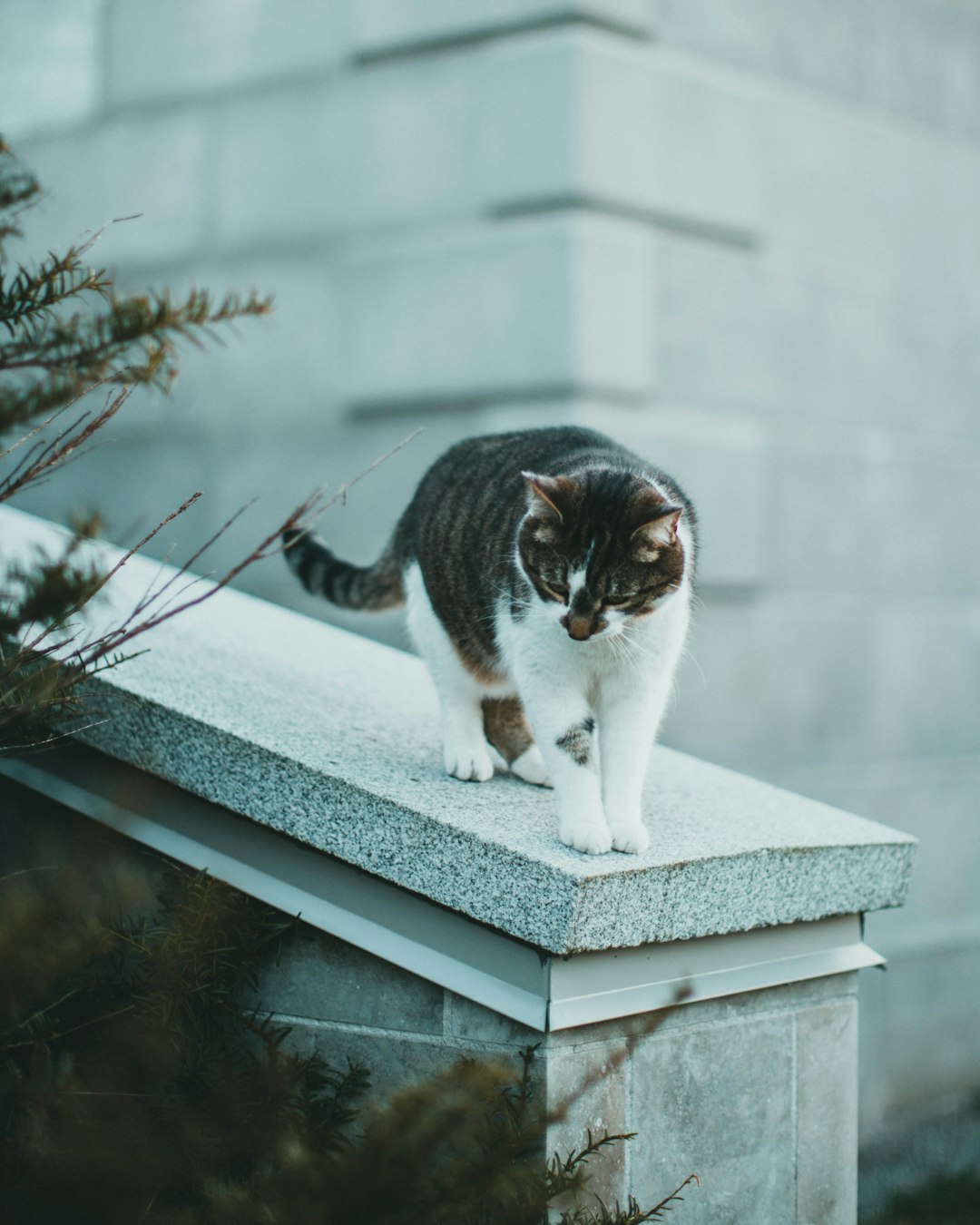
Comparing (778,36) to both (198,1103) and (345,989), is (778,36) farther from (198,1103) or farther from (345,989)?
(198,1103)

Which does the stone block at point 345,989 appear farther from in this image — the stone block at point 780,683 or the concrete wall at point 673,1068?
the stone block at point 780,683

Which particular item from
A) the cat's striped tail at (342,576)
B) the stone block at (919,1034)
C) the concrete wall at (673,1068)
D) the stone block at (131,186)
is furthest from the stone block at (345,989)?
the stone block at (131,186)

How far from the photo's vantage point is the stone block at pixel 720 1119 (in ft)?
5.95

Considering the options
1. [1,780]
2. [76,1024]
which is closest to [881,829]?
[76,1024]

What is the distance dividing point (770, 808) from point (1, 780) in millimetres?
1324

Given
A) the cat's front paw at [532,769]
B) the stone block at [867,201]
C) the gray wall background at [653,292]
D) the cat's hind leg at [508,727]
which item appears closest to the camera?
the cat's front paw at [532,769]

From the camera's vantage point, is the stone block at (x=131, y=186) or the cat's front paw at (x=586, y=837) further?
the stone block at (x=131, y=186)

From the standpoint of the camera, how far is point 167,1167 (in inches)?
47.4

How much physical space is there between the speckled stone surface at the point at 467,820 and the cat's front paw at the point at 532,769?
55 millimetres

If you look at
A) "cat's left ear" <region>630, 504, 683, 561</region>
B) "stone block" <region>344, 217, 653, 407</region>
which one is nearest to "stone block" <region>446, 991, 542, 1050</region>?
"cat's left ear" <region>630, 504, 683, 561</region>

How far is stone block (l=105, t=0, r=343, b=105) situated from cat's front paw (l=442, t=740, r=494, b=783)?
2.35 metres

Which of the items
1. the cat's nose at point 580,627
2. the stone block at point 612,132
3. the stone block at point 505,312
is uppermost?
the stone block at point 612,132

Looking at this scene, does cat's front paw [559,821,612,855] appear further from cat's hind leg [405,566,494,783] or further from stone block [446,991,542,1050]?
cat's hind leg [405,566,494,783]

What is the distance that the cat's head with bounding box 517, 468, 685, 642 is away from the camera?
1.97 m
